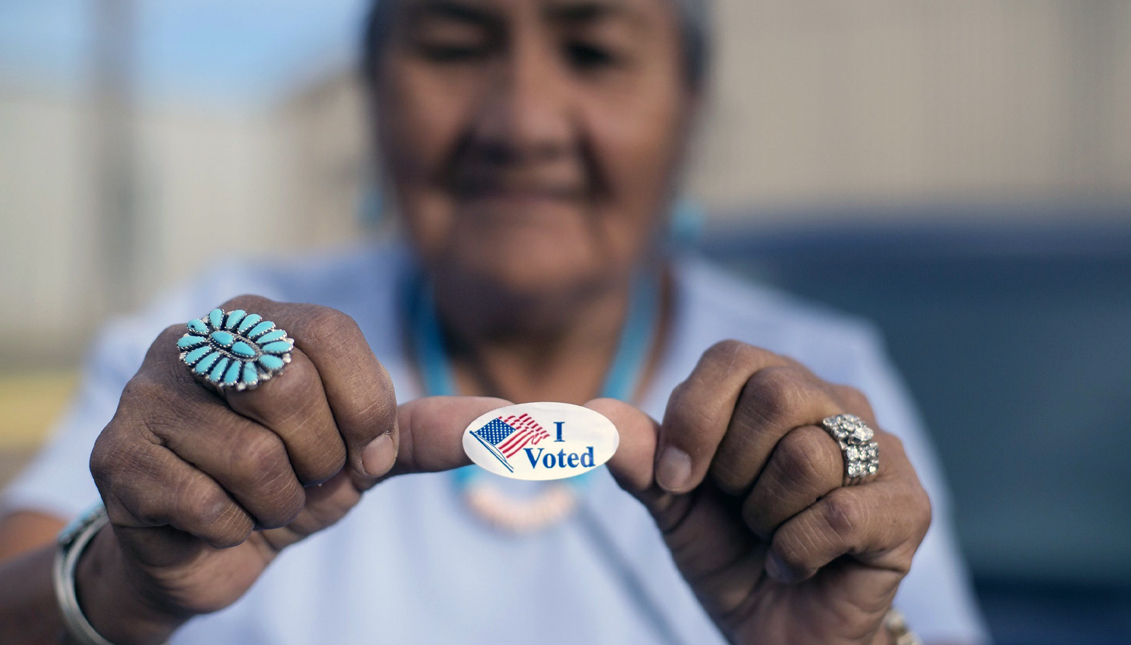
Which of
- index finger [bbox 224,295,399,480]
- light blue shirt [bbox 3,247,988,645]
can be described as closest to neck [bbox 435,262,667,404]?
light blue shirt [bbox 3,247,988,645]

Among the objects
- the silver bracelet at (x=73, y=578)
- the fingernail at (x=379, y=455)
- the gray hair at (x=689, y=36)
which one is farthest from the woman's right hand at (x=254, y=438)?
the gray hair at (x=689, y=36)

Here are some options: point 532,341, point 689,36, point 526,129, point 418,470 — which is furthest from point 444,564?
point 689,36

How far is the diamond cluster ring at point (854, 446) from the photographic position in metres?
0.89

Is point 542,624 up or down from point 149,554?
down

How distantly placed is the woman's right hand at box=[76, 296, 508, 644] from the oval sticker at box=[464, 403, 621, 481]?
21 mm

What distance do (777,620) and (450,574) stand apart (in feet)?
2.12

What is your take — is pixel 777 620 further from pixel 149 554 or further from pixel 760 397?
pixel 149 554

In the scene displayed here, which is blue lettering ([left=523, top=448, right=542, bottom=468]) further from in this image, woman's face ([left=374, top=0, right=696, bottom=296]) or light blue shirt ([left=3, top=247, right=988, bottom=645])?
woman's face ([left=374, top=0, right=696, bottom=296])

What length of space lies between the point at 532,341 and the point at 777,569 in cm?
77

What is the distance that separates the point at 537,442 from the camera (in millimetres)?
873

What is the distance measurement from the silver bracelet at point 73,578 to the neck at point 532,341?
65 cm

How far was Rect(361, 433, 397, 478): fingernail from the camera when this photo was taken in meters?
0.85

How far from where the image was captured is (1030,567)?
2152mm

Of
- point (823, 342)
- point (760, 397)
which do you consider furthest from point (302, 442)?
point (823, 342)
